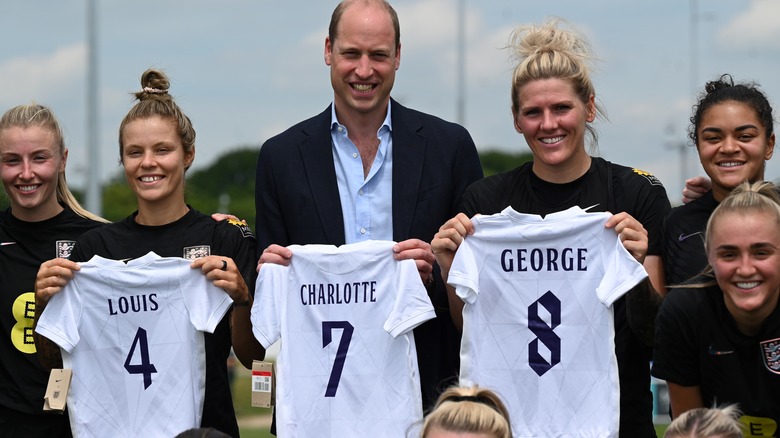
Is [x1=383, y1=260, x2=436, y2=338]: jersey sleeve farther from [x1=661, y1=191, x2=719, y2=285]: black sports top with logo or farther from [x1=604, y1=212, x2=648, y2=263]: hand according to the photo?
[x1=661, y1=191, x2=719, y2=285]: black sports top with logo

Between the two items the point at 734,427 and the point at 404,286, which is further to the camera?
the point at 404,286

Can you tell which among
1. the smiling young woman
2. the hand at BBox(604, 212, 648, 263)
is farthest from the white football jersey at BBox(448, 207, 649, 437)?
the smiling young woman

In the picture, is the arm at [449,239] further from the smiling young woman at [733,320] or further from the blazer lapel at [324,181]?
the smiling young woman at [733,320]

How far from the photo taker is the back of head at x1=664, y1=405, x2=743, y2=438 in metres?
4.49

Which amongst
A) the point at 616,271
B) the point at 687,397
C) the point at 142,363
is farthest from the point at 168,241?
the point at 687,397

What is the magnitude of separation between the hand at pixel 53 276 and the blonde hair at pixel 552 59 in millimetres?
2457

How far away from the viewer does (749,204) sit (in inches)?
192

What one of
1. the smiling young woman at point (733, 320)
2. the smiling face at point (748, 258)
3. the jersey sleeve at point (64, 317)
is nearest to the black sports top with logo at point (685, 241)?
the smiling young woman at point (733, 320)

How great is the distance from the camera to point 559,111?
5.60 metres

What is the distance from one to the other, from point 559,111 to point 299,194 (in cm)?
144

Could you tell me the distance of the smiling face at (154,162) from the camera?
5.96 m

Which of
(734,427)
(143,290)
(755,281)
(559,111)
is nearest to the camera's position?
(734,427)

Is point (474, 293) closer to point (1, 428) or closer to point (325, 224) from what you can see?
point (325, 224)

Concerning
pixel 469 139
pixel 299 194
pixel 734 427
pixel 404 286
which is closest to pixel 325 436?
pixel 404 286
